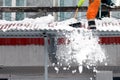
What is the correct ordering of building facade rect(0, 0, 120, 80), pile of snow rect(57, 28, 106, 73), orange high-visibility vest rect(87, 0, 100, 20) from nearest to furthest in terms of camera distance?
orange high-visibility vest rect(87, 0, 100, 20)
pile of snow rect(57, 28, 106, 73)
building facade rect(0, 0, 120, 80)

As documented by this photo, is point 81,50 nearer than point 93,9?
No

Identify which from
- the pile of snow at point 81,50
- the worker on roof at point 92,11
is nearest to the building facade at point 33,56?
the pile of snow at point 81,50

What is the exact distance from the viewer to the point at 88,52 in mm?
10109

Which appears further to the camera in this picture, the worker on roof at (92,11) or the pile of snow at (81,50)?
the pile of snow at (81,50)

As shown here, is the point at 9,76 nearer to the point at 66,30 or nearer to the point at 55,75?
the point at 55,75

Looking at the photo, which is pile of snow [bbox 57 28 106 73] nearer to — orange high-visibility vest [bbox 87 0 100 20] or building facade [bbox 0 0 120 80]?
building facade [bbox 0 0 120 80]

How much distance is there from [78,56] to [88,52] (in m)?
0.46

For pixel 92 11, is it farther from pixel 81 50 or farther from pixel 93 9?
pixel 81 50

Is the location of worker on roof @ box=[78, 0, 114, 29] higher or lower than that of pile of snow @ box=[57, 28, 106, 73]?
higher

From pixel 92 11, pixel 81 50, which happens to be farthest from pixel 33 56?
pixel 92 11

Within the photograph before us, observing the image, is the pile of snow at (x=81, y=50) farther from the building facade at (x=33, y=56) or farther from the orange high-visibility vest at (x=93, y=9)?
the orange high-visibility vest at (x=93, y=9)

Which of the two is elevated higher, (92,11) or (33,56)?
(92,11)

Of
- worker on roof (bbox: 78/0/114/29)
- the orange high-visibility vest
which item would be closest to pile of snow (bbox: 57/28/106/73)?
worker on roof (bbox: 78/0/114/29)

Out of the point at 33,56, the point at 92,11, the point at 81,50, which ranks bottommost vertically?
the point at 33,56
